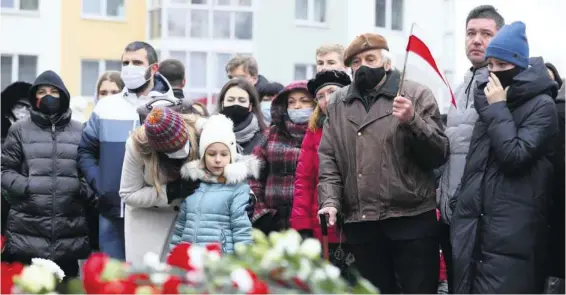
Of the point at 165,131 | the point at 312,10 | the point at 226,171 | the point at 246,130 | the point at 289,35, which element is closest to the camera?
the point at 165,131

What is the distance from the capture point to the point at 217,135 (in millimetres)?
7844

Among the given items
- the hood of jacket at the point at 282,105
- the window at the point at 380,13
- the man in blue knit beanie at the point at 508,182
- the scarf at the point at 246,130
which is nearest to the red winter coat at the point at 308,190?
the hood of jacket at the point at 282,105

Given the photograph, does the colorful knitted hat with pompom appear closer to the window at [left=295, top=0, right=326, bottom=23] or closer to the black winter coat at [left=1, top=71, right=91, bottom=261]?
the black winter coat at [left=1, top=71, right=91, bottom=261]

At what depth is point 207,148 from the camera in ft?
25.7

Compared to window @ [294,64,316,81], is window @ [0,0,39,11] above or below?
above

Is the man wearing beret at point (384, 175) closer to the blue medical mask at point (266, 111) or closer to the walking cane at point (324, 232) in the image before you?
the walking cane at point (324, 232)

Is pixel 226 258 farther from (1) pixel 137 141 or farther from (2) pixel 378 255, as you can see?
(1) pixel 137 141

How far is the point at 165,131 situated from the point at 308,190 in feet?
3.05

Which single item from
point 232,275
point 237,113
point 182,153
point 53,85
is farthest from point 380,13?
point 232,275

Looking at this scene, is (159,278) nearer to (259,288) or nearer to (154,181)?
(259,288)

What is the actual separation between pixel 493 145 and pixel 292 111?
6.85ft

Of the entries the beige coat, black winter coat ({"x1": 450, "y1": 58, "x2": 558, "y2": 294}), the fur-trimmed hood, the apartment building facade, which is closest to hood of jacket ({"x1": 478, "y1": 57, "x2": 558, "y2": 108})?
black winter coat ({"x1": 450, "y1": 58, "x2": 558, "y2": 294})

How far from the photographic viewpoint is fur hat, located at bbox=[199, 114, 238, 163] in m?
7.84

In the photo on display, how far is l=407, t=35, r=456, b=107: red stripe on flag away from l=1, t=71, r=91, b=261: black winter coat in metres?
3.17
